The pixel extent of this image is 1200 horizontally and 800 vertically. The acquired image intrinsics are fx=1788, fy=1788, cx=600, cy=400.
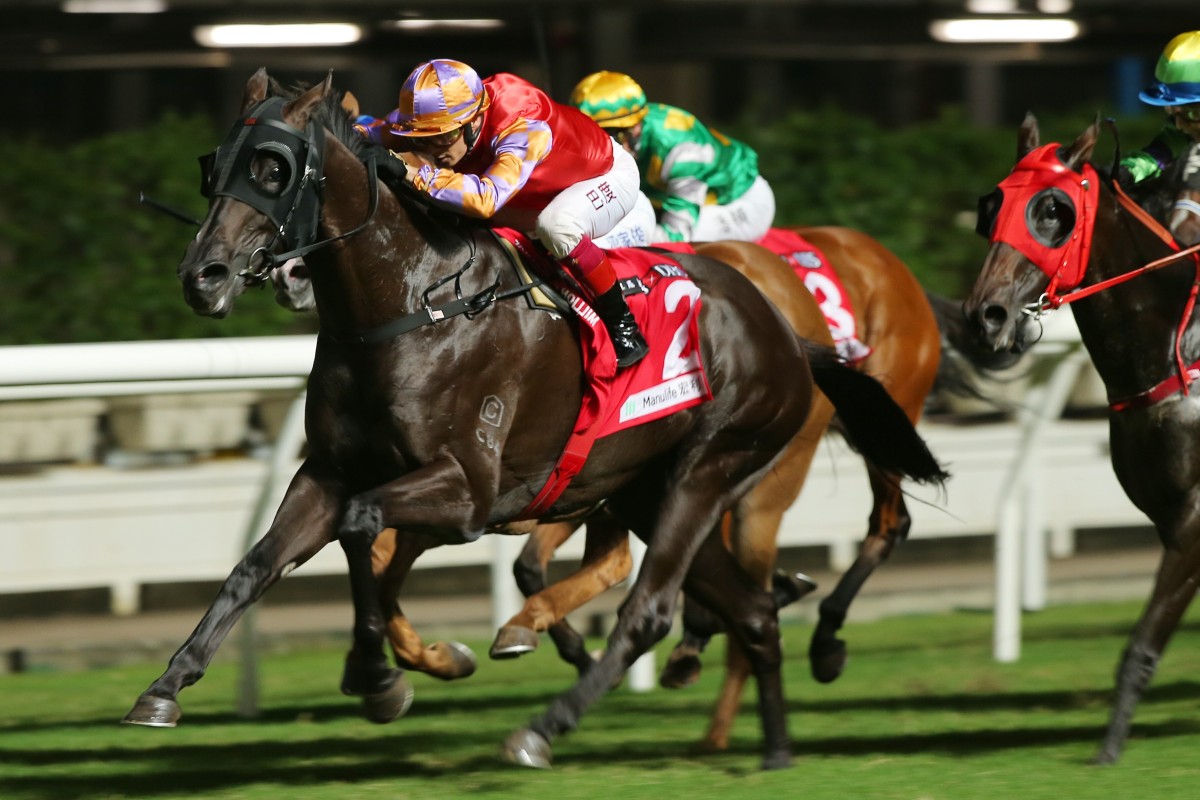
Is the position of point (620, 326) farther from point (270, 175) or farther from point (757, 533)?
point (757, 533)

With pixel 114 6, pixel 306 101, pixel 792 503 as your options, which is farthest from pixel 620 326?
pixel 114 6

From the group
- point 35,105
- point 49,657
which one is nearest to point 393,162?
point 49,657

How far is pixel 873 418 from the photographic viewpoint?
4898 mm

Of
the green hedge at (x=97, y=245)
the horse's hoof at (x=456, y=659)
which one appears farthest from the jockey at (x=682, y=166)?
the green hedge at (x=97, y=245)

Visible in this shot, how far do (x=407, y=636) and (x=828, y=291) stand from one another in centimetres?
189

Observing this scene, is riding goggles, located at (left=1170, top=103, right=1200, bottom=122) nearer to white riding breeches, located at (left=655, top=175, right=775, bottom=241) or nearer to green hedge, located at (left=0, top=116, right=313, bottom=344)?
white riding breeches, located at (left=655, top=175, right=775, bottom=241)

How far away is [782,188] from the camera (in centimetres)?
761

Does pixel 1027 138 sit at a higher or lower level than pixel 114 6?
higher

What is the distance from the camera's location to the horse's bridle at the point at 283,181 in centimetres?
365

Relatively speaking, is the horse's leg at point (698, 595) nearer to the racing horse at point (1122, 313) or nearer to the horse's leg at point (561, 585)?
the horse's leg at point (561, 585)

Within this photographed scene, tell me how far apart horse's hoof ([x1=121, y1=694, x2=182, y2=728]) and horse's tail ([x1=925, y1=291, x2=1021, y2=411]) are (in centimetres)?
325

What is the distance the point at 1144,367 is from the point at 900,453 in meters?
0.75

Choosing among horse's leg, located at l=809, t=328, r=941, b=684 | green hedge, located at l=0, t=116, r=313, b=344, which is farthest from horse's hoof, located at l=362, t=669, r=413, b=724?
green hedge, located at l=0, t=116, r=313, b=344

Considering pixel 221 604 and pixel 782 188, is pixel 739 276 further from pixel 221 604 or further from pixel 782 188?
pixel 782 188
